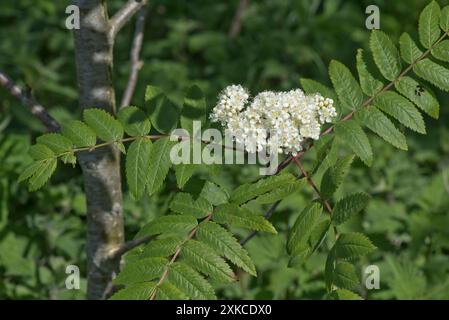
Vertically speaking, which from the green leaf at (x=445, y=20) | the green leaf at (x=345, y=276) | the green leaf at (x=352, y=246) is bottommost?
the green leaf at (x=345, y=276)

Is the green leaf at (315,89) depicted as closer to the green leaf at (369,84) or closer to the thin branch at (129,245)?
the green leaf at (369,84)

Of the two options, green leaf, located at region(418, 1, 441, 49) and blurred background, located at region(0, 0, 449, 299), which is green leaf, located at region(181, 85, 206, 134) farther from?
green leaf, located at region(418, 1, 441, 49)

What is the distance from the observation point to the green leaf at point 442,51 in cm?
181

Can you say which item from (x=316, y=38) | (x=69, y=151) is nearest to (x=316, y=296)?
(x=69, y=151)

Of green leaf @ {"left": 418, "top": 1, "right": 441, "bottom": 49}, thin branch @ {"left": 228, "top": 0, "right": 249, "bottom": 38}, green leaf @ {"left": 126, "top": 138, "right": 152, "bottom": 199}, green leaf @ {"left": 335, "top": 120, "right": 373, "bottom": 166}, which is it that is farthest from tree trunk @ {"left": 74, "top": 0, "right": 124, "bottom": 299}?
thin branch @ {"left": 228, "top": 0, "right": 249, "bottom": 38}

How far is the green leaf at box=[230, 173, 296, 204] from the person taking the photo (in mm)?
1684

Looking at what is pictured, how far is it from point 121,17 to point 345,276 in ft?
3.20

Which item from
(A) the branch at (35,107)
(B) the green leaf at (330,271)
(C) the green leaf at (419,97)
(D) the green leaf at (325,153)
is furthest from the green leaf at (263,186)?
(A) the branch at (35,107)

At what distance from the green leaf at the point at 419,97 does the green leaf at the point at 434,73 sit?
35 millimetres

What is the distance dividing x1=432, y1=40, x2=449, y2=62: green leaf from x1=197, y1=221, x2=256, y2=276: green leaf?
0.75 metres

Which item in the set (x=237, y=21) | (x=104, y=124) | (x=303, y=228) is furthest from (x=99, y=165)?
(x=237, y=21)

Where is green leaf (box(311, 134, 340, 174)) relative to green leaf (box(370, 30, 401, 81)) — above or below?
below

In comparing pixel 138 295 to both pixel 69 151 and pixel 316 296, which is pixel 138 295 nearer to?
pixel 69 151

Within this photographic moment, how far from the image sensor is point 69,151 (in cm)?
174
